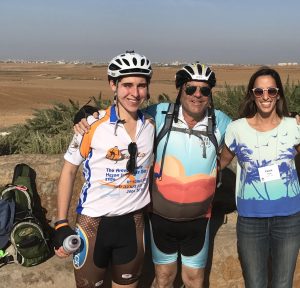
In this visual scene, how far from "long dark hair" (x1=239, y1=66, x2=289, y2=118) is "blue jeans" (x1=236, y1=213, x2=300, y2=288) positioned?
30.5 inches

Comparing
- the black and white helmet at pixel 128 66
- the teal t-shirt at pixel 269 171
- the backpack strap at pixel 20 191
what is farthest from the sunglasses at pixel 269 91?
the backpack strap at pixel 20 191

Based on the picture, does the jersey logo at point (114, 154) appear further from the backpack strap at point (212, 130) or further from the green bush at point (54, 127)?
the green bush at point (54, 127)

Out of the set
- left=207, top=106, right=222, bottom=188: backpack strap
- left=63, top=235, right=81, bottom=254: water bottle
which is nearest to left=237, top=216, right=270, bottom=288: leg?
left=207, top=106, right=222, bottom=188: backpack strap

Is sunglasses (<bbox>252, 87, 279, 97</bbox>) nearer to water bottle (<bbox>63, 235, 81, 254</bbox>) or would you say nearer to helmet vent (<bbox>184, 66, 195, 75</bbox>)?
helmet vent (<bbox>184, 66, 195, 75</bbox>)

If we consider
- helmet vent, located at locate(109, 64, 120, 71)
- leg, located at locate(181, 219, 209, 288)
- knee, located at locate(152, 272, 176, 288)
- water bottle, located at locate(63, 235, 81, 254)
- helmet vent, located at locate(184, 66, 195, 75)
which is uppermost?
helmet vent, located at locate(109, 64, 120, 71)

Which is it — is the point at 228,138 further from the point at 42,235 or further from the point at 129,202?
the point at 42,235

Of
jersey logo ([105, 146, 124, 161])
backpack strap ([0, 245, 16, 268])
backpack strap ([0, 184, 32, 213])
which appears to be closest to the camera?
jersey logo ([105, 146, 124, 161])

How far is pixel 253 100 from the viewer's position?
3.52 m

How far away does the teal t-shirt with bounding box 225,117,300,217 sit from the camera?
10.8 ft

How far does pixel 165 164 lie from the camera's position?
3461mm

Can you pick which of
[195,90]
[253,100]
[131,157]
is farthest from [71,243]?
[253,100]

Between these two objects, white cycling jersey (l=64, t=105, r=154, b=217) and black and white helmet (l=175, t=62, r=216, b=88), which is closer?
white cycling jersey (l=64, t=105, r=154, b=217)

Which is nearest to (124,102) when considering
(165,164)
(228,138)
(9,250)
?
(165,164)

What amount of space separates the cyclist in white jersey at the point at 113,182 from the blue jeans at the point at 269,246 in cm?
79
